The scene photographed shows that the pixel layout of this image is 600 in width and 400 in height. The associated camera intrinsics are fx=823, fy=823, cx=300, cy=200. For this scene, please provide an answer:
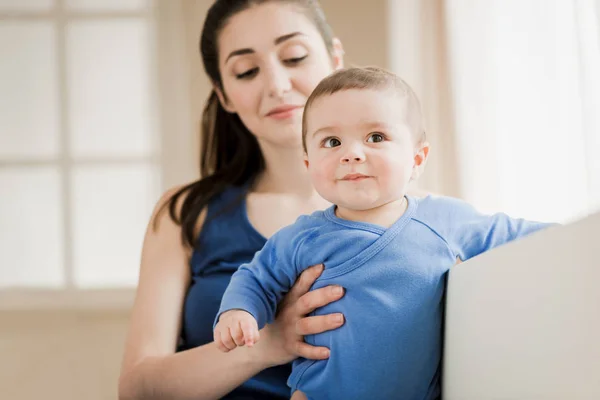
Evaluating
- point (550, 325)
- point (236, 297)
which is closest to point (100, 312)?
point (236, 297)

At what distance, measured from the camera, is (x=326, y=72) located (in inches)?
77.5

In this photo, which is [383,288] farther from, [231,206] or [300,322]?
[231,206]

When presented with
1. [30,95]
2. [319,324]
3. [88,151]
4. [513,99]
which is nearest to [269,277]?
[319,324]

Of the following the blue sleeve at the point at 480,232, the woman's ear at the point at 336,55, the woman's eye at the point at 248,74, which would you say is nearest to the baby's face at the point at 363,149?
the blue sleeve at the point at 480,232

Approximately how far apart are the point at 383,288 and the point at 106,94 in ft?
8.96

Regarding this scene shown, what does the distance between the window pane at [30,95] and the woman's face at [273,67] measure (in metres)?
2.01

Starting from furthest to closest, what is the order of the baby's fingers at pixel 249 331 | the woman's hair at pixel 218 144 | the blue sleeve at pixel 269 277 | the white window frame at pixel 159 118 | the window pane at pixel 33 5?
the window pane at pixel 33 5, the white window frame at pixel 159 118, the woman's hair at pixel 218 144, the blue sleeve at pixel 269 277, the baby's fingers at pixel 249 331

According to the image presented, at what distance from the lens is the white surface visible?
0.81 metres

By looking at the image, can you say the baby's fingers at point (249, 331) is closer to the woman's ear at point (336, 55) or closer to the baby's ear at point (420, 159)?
the baby's ear at point (420, 159)

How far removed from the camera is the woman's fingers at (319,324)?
133cm

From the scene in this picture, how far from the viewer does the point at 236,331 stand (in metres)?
1.28

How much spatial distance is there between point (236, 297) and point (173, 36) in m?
2.61

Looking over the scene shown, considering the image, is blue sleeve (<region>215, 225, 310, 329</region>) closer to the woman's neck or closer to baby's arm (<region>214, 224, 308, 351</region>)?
baby's arm (<region>214, 224, 308, 351</region>)

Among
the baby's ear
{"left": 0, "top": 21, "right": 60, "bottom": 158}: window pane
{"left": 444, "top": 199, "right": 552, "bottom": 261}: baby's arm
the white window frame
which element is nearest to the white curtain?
{"left": 444, "top": 199, "right": 552, "bottom": 261}: baby's arm
